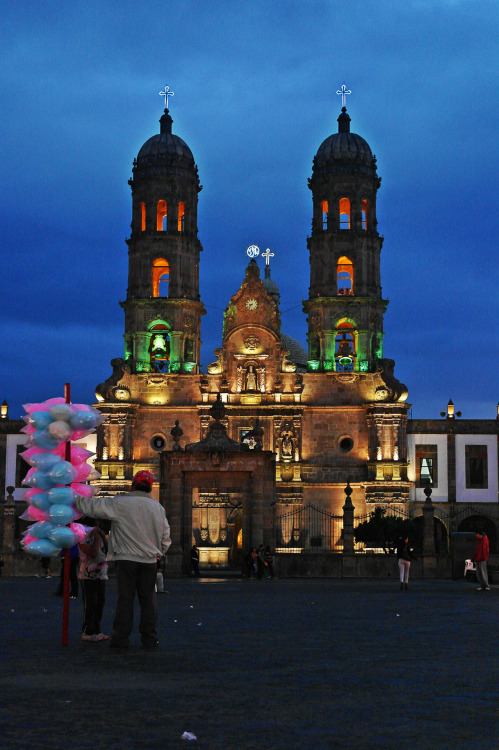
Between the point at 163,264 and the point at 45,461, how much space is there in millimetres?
53188

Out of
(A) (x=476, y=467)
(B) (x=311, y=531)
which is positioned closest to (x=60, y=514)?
(B) (x=311, y=531)

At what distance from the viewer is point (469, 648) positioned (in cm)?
1111

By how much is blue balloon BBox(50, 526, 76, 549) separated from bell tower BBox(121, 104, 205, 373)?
50.5 m

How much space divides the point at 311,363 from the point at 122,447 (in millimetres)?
11748

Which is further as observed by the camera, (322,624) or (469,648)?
(322,624)

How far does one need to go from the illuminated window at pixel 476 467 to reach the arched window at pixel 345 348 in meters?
8.17

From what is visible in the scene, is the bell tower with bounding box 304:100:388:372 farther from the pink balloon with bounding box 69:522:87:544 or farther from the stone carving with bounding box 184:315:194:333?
the pink balloon with bounding box 69:522:87:544

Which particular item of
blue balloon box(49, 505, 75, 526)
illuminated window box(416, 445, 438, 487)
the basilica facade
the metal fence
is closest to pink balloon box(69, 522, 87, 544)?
blue balloon box(49, 505, 75, 526)

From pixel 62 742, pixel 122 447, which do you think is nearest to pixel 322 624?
pixel 62 742

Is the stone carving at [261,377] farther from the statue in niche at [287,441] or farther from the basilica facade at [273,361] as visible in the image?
the statue in niche at [287,441]

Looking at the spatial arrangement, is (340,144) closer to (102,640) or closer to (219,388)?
(219,388)

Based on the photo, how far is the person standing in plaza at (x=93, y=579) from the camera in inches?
458

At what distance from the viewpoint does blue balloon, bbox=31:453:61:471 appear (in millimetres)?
11312

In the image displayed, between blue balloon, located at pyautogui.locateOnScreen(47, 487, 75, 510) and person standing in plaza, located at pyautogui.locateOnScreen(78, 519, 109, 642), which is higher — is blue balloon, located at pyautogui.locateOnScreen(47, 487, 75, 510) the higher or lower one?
the higher one
